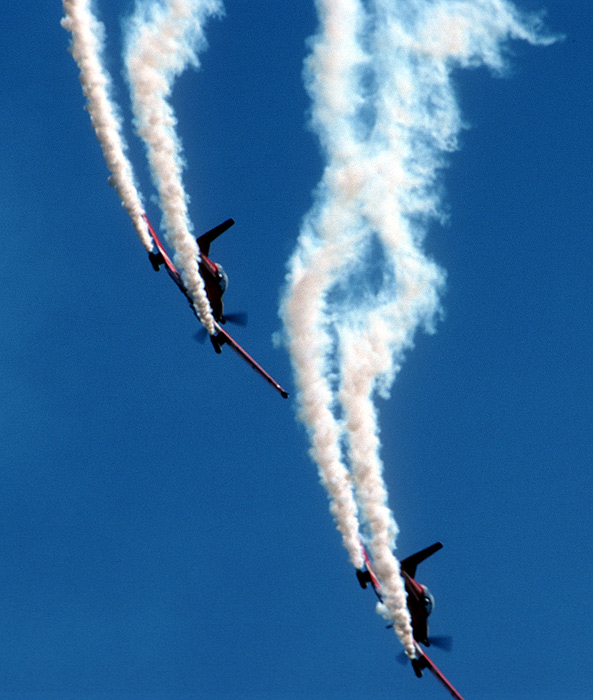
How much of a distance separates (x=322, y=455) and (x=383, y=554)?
4.48 meters

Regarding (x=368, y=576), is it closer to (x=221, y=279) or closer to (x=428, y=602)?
(x=428, y=602)

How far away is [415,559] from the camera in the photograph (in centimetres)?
4897

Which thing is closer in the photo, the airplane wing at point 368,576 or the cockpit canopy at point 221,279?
the airplane wing at point 368,576

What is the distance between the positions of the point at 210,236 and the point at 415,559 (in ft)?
48.0

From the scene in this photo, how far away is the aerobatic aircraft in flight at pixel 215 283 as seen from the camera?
48.8 meters

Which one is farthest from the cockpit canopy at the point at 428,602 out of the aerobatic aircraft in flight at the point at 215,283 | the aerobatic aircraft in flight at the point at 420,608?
the aerobatic aircraft in flight at the point at 215,283

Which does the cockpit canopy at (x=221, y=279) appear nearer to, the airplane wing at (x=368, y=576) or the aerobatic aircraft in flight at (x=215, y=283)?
the aerobatic aircraft in flight at (x=215, y=283)

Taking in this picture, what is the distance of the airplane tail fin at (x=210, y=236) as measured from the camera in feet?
164

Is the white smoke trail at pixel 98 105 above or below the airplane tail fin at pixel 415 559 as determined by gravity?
above

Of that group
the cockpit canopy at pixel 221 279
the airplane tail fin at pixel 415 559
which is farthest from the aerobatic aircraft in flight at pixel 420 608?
the cockpit canopy at pixel 221 279

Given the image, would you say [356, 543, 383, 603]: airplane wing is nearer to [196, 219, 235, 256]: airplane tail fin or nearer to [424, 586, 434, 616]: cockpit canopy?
[424, 586, 434, 616]: cockpit canopy

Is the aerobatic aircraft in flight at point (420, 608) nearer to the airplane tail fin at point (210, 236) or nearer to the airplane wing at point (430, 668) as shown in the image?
the airplane wing at point (430, 668)

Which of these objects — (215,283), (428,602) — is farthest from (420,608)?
(215,283)

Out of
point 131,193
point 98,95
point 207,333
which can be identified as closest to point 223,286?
point 207,333
